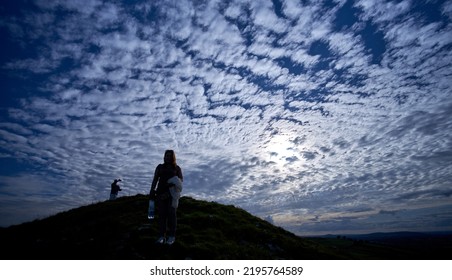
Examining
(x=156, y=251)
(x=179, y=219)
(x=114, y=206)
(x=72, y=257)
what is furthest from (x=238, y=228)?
(x=114, y=206)

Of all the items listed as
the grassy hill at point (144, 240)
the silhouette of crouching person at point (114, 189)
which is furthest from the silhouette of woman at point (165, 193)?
the silhouette of crouching person at point (114, 189)

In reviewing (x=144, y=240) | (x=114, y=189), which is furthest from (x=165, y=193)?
(x=114, y=189)

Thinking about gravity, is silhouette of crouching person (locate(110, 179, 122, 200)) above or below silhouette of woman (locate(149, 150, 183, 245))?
above

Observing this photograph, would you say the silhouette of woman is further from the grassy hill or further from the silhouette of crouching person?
the silhouette of crouching person

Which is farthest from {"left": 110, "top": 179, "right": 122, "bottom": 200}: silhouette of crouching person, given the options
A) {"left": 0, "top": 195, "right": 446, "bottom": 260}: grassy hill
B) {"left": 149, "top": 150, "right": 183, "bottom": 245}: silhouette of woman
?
{"left": 149, "top": 150, "right": 183, "bottom": 245}: silhouette of woman

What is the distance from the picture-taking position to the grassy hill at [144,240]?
10.6 meters

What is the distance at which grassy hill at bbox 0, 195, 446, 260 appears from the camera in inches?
417

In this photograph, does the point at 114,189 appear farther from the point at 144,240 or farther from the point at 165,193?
the point at 165,193

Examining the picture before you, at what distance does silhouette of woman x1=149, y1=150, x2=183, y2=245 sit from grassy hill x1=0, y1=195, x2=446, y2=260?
1302mm

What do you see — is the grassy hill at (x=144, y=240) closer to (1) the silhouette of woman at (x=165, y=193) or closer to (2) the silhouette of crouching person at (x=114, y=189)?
(1) the silhouette of woman at (x=165, y=193)

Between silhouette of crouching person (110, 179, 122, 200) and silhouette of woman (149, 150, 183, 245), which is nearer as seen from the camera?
silhouette of woman (149, 150, 183, 245)
